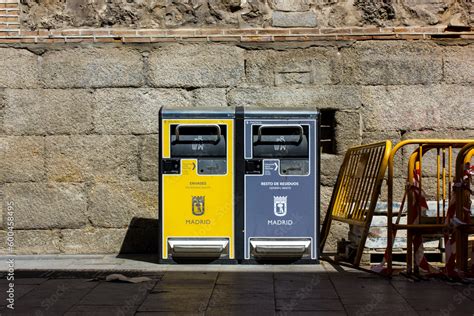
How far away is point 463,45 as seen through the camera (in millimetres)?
9266

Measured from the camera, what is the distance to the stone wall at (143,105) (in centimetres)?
923

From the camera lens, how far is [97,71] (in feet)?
30.6

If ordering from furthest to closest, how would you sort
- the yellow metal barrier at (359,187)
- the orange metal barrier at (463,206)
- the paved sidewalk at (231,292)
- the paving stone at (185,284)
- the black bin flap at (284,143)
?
the black bin flap at (284,143) → the yellow metal barrier at (359,187) → the orange metal barrier at (463,206) → the paving stone at (185,284) → the paved sidewalk at (231,292)

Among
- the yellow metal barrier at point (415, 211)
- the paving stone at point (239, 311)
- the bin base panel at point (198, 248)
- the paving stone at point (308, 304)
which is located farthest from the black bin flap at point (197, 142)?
the paving stone at point (239, 311)

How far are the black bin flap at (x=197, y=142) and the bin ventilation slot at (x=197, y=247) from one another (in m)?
0.96

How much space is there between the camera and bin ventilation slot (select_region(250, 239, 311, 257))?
7984mm

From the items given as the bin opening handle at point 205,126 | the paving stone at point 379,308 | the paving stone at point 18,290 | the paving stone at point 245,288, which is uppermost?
the bin opening handle at point 205,126

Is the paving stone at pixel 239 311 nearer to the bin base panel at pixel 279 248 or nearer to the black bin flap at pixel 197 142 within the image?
the bin base panel at pixel 279 248

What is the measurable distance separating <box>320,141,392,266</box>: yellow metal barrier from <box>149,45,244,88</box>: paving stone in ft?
6.07

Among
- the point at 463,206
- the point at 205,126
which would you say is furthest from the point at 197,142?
the point at 463,206

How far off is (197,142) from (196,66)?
1596mm

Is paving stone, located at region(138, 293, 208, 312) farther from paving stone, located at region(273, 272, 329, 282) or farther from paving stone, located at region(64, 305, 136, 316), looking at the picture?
paving stone, located at region(273, 272, 329, 282)

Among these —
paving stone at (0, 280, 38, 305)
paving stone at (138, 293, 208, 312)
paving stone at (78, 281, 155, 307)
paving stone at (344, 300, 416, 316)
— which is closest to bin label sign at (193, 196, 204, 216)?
paving stone at (78, 281, 155, 307)

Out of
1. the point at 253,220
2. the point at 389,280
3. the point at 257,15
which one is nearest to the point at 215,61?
the point at 257,15
